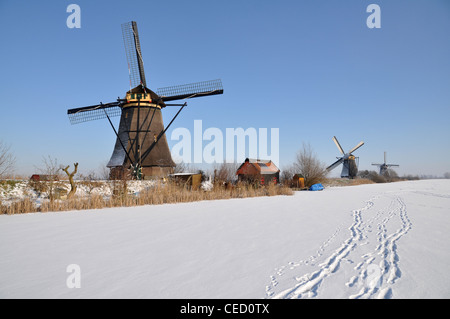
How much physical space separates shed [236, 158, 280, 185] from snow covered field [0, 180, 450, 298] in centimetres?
1316

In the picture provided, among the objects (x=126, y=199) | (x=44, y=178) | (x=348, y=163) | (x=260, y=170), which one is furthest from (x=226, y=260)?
(x=348, y=163)

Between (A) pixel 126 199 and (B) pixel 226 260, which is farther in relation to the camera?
(A) pixel 126 199

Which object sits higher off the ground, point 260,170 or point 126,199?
point 260,170

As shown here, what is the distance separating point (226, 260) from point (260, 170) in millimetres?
15979

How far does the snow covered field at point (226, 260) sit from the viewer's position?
2184 millimetres

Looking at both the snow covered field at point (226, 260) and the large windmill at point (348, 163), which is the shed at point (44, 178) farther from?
the large windmill at point (348, 163)

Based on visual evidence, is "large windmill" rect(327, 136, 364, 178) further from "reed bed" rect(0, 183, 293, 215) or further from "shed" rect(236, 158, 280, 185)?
"reed bed" rect(0, 183, 293, 215)

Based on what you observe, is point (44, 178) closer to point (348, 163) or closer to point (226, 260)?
point (226, 260)

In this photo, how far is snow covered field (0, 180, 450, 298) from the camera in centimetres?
218

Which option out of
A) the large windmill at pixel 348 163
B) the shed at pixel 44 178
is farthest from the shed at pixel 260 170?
the large windmill at pixel 348 163

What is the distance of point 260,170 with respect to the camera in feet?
61.4

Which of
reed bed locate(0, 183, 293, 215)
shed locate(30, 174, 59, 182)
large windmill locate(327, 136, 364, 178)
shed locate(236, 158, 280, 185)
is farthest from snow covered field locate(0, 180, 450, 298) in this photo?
large windmill locate(327, 136, 364, 178)

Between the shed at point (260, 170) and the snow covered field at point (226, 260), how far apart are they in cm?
1316
